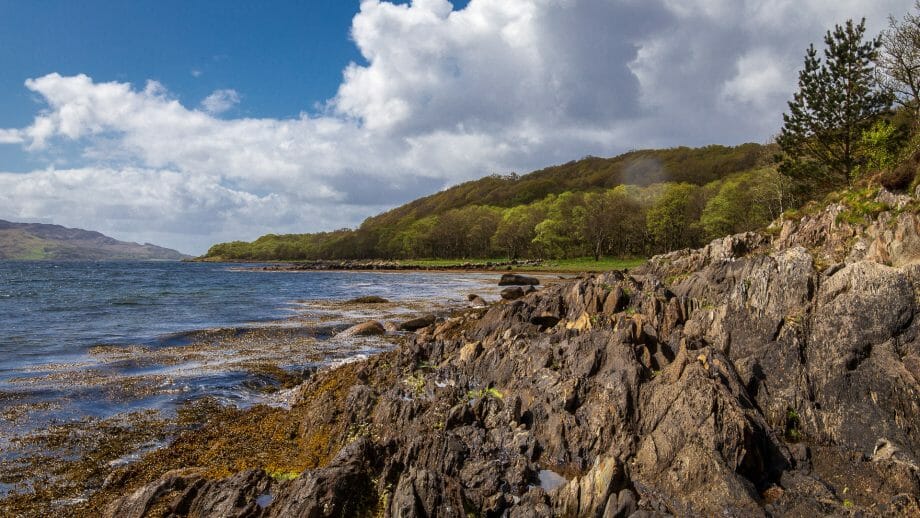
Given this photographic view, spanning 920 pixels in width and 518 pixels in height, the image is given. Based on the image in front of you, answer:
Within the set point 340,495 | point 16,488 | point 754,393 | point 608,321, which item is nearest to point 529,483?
point 340,495

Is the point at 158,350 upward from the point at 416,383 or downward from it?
downward

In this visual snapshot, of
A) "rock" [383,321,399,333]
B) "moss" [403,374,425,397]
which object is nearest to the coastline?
"rock" [383,321,399,333]

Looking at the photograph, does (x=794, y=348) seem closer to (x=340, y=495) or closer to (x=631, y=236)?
(x=340, y=495)

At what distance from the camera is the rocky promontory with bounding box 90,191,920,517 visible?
8.09 metres

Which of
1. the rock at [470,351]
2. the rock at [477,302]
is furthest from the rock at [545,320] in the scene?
the rock at [477,302]

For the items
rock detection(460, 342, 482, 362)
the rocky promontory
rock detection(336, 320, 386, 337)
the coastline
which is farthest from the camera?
rock detection(336, 320, 386, 337)

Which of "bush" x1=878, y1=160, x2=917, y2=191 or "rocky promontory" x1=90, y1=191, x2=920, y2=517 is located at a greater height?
"bush" x1=878, y1=160, x2=917, y2=191

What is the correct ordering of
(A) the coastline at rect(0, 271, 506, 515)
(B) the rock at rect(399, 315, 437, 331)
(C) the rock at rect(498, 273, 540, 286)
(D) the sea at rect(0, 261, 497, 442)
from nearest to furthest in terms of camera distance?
(A) the coastline at rect(0, 271, 506, 515) → (D) the sea at rect(0, 261, 497, 442) → (B) the rock at rect(399, 315, 437, 331) → (C) the rock at rect(498, 273, 540, 286)

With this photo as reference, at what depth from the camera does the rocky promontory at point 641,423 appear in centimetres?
809

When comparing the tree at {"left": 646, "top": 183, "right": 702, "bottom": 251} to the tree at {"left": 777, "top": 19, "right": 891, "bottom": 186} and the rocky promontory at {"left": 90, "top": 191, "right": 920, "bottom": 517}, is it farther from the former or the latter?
the rocky promontory at {"left": 90, "top": 191, "right": 920, "bottom": 517}

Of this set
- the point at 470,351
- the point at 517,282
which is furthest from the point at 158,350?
the point at 517,282

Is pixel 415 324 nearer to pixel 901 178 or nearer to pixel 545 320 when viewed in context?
pixel 545 320

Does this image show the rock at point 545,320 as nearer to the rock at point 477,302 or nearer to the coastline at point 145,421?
the coastline at point 145,421

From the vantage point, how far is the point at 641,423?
33.3 feet
